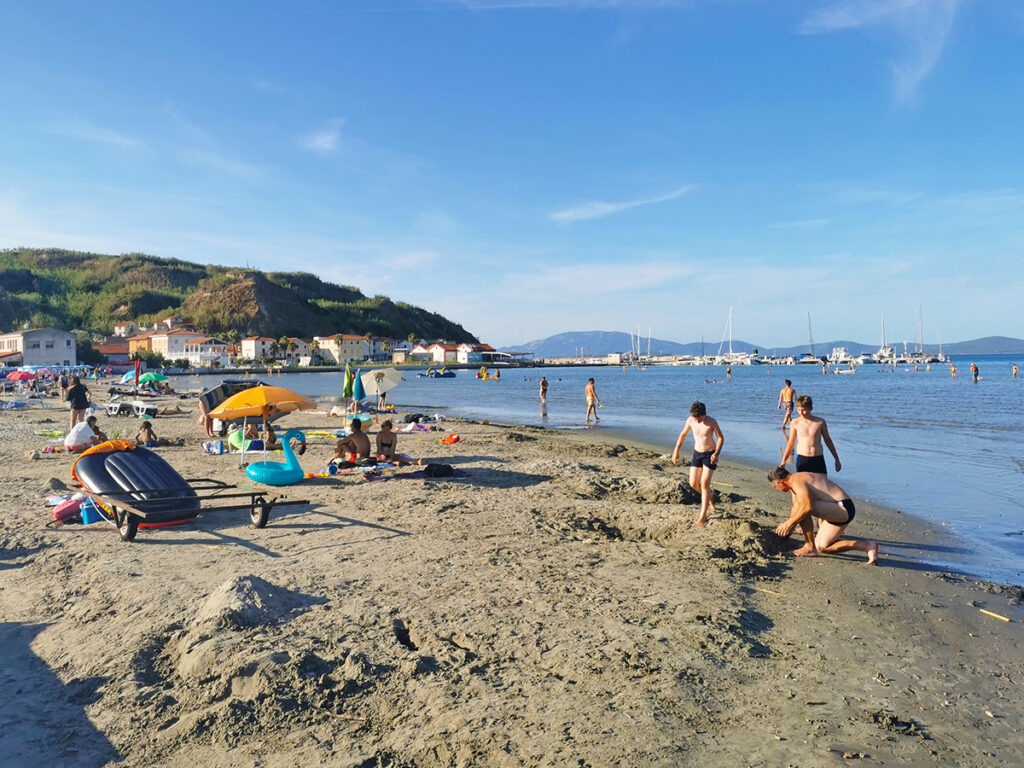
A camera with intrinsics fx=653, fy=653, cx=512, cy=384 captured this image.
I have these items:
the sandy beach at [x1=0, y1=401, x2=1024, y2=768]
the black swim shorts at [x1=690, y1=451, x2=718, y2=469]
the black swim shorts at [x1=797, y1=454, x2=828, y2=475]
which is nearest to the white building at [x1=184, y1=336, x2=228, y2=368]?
the sandy beach at [x1=0, y1=401, x2=1024, y2=768]

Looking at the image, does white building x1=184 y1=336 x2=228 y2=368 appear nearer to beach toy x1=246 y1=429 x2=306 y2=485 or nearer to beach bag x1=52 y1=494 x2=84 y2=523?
beach toy x1=246 y1=429 x2=306 y2=485

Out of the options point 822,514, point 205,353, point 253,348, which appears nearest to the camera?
Result: point 822,514

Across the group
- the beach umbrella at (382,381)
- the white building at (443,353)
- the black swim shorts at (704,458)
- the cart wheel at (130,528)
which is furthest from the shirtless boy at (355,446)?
the white building at (443,353)

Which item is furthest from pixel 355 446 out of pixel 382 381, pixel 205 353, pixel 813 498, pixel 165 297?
pixel 165 297

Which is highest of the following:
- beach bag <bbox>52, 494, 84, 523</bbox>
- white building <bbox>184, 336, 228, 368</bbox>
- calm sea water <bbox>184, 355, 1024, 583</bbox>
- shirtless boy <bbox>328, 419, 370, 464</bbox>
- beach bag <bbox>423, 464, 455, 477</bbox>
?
white building <bbox>184, 336, 228, 368</bbox>

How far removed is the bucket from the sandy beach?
1.47 ft

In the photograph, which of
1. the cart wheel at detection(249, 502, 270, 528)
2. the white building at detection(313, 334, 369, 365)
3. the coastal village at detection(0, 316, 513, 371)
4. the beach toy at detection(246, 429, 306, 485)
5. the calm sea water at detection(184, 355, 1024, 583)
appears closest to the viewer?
the cart wheel at detection(249, 502, 270, 528)

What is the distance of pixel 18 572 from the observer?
20.3 feet

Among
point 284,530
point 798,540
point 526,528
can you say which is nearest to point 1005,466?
point 798,540

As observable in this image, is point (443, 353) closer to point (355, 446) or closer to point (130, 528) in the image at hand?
point (355, 446)

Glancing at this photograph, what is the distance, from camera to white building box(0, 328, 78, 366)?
65.3m

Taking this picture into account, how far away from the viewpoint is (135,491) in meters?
7.28

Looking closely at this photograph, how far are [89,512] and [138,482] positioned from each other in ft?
3.11

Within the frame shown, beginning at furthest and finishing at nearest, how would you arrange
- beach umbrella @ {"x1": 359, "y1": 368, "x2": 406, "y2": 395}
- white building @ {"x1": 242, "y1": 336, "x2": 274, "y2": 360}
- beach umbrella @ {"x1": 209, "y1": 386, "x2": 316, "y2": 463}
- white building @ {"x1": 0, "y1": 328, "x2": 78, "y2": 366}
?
white building @ {"x1": 242, "y1": 336, "x2": 274, "y2": 360} < white building @ {"x1": 0, "y1": 328, "x2": 78, "y2": 366} < beach umbrella @ {"x1": 359, "y1": 368, "x2": 406, "y2": 395} < beach umbrella @ {"x1": 209, "y1": 386, "x2": 316, "y2": 463}
